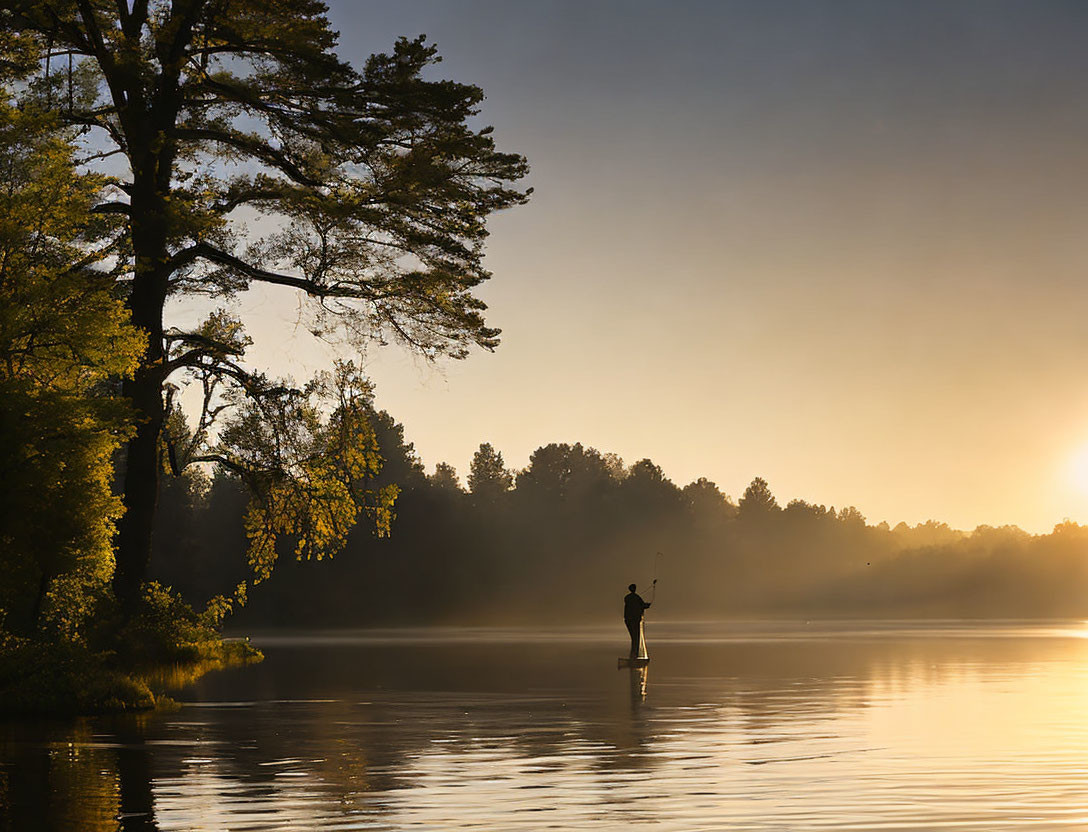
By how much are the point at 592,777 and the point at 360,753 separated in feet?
11.2

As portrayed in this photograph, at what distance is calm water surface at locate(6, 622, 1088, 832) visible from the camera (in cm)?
1192

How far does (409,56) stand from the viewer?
34.8 metres

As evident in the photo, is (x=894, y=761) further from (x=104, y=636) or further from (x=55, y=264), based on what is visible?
(x=104, y=636)

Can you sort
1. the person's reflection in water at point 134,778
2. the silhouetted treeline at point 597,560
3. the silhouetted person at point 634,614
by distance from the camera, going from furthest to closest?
1. the silhouetted treeline at point 597,560
2. the silhouetted person at point 634,614
3. the person's reflection in water at point 134,778

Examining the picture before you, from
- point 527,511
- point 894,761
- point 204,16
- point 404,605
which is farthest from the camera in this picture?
point 527,511

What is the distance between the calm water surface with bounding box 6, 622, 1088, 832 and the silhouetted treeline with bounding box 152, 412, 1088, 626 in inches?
3160

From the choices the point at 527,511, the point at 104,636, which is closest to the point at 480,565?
the point at 527,511

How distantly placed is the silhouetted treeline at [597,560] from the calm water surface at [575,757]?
263 feet

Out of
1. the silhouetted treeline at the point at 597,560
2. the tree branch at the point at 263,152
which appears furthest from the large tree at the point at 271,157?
the silhouetted treeline at the point at 597,560

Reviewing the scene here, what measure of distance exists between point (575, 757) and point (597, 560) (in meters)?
139

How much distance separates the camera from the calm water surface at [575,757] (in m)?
11.9

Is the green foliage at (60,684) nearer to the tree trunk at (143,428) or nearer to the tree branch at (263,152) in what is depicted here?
the tree trunk at (143,428)

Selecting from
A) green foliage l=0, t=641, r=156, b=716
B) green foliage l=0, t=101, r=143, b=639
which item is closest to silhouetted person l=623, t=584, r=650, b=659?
green foliage l=0, t=101, r=143, b=639

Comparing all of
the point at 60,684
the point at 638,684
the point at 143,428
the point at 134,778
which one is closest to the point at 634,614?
the point at 638,684
